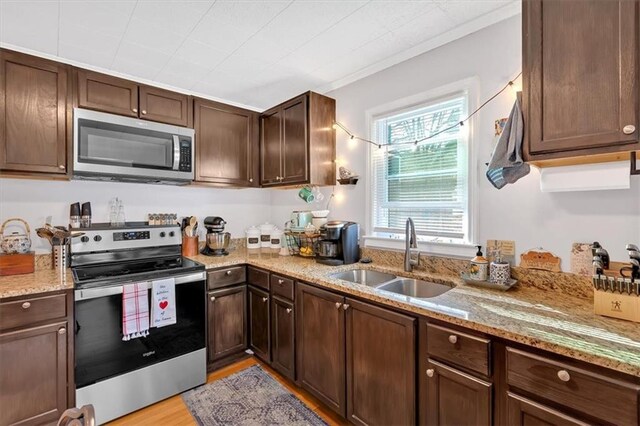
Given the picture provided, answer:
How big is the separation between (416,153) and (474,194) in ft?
1.79

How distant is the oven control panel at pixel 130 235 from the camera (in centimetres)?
229

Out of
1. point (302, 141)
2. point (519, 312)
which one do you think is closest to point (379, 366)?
point (519, 312)

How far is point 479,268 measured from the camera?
5.73 ft

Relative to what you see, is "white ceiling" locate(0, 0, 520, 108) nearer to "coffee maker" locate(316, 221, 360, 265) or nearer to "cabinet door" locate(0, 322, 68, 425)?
"coffee maker" locate(316, 221, 360, 265)

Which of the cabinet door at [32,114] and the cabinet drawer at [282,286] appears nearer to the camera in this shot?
the cabinet door at [32,114]

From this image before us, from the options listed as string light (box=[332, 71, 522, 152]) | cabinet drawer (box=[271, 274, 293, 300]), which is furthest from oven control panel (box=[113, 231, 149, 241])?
string light (box=[332, 71, 522, 152])

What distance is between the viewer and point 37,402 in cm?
172

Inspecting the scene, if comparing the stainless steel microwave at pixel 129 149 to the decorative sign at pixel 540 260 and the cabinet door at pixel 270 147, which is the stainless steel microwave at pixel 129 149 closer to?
the cabinet door at pixel 270 147

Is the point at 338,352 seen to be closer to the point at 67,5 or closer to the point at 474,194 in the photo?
the point at 474,194

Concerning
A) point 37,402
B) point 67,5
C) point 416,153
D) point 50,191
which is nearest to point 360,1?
point 416,153

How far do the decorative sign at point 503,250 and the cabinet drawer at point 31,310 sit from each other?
256cm

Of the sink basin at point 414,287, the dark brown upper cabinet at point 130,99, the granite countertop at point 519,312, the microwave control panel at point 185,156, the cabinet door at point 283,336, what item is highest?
the dark brown upper cabinet at point 130,99

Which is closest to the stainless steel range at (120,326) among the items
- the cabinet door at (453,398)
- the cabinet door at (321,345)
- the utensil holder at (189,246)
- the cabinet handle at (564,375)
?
the utensil holder at (189,246)

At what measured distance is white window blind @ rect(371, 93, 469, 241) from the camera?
202 cm
